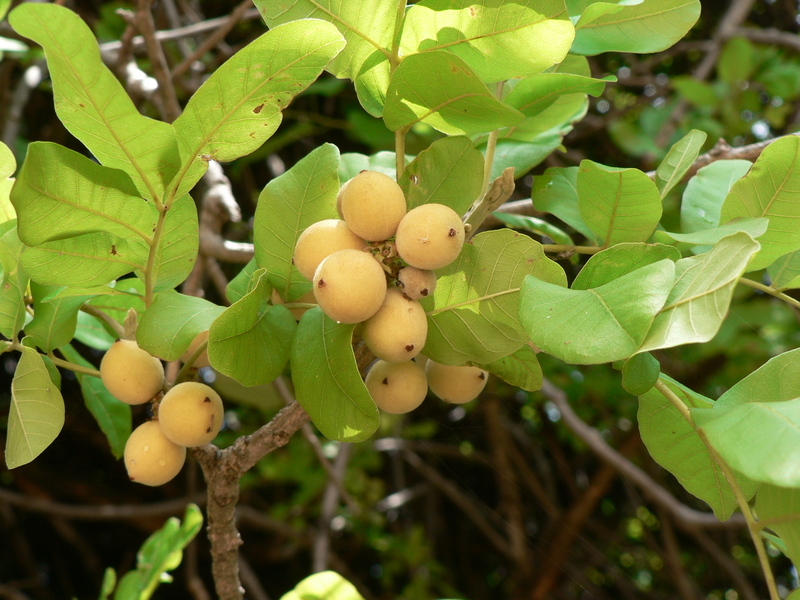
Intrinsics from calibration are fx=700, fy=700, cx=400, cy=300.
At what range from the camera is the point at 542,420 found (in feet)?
10.3

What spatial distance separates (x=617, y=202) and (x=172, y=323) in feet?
1.68

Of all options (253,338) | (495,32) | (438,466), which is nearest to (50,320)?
(253,338)

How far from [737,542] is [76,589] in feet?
9.77

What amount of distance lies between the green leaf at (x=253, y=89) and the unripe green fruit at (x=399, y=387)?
0.95 ft

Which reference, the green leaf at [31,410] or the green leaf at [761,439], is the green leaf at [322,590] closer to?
the green leaf at [31,410]

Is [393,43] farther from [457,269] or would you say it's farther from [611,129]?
[611,129]

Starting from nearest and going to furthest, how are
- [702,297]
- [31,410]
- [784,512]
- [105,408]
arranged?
[702,297] < [784,512] < [31,410] < [105,408]

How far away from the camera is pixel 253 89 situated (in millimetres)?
661

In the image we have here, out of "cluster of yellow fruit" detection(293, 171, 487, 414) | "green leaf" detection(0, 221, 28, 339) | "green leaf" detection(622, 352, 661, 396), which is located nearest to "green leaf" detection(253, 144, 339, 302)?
"cluster of yellow fruit" detection(293, 171, 487, 414)

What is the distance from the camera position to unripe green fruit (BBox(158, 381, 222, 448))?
31.1 inches

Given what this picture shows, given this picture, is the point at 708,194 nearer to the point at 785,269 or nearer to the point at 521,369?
the point at 785,269

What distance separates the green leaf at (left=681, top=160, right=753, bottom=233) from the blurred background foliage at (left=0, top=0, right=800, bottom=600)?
4.13 ft

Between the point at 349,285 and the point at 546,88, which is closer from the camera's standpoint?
the point at 349,285

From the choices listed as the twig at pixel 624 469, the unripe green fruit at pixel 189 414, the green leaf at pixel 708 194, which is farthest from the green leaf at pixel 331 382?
the twig at pixel 624 469
